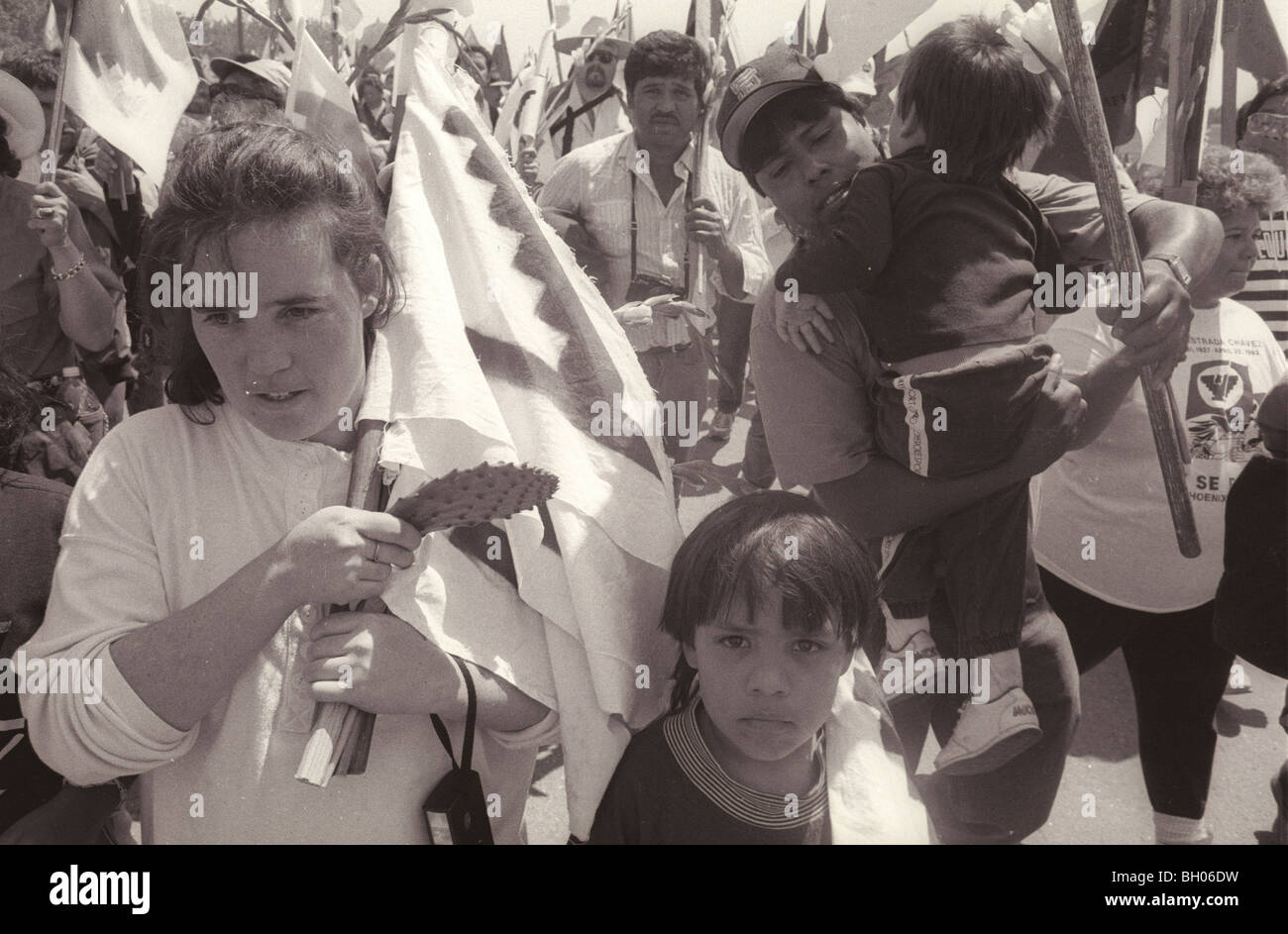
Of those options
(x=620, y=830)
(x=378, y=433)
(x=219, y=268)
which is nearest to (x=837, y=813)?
(x=620, y=830)

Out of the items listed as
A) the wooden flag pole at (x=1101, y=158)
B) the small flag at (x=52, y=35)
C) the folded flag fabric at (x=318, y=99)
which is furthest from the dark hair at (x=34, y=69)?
the wooden flag pole at (x=1101, y=158)

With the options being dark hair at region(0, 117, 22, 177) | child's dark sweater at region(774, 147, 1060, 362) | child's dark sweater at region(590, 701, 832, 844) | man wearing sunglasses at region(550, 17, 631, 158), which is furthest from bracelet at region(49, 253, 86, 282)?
man wearing sunglasses at region(550, 17, 631, 158)

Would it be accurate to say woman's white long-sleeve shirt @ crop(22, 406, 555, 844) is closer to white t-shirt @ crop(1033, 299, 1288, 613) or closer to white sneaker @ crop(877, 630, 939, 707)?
white sneaker @ crop(877, 630, 939, 707)

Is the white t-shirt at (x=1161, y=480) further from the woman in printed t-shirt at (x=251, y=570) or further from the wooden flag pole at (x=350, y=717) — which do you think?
the wooden flag pole at (x=350, y=717)

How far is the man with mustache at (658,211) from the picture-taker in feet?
11.2

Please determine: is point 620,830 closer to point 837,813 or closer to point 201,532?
point 837,813

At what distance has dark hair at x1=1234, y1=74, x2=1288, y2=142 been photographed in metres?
2.87

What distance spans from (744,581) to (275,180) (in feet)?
Result: 2.47

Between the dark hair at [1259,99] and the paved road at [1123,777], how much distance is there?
1.68 meters

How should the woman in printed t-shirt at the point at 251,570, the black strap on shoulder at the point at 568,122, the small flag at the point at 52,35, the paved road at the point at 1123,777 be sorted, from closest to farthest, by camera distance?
the woman in printed t-shirt at the point at 251,570, the paved road at the point at 1123,777, the small flag at the point at 52,35, the black strap on shoulder at the point at 568,122

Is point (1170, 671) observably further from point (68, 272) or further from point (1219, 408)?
point (68, 272)

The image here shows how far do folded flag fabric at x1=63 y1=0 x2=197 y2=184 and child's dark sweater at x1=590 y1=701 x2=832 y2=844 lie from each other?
1610mm

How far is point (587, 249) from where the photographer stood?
350 cm

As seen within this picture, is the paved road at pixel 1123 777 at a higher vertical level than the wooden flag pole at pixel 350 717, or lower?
lower
